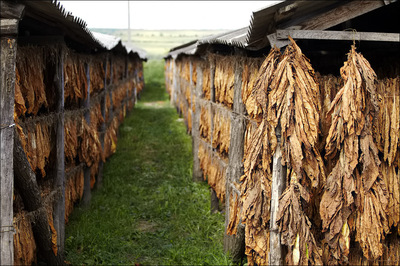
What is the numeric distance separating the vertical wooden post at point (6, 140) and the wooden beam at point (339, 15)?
113 inches

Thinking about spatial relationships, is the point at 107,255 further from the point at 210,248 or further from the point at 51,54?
the point at 51,54

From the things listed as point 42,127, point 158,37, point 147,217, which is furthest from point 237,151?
point 158,37

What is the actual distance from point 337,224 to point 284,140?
1020 mm

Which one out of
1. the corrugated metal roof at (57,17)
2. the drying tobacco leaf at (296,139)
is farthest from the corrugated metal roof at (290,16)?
the corrugated metal roof at (57,17)

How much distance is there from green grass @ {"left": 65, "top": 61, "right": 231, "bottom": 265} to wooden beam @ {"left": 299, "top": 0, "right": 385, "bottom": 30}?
11.2 ft

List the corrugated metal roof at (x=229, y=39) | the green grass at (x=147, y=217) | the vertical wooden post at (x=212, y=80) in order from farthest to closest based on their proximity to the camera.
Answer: the vertical wooden post at (x=212, y=80) < the green grass at (x=147, y=217) < the corrugated metal roof at (x=229, y=39)

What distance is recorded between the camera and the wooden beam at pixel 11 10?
11.6 feet

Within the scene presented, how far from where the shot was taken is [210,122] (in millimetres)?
8461

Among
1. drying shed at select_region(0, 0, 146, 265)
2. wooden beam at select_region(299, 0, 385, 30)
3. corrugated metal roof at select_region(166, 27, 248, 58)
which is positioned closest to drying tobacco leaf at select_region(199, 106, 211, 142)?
corrugated metal roof at select_region(166, 27, 248, 58)

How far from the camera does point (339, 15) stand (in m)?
Result: 4.45

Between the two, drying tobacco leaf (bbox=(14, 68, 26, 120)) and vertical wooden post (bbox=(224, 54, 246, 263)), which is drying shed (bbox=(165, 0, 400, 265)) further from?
drying tobacco leaf (bbox=(14, 68, 26, 120))

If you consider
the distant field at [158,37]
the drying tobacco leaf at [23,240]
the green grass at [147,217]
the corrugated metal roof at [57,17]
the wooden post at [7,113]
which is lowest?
the green grass at [147,217]

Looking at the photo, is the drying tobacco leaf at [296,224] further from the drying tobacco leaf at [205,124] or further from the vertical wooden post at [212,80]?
the drying tobacco leaf at [205,124]

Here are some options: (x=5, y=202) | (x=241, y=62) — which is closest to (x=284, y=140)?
(x=241, y=62)
